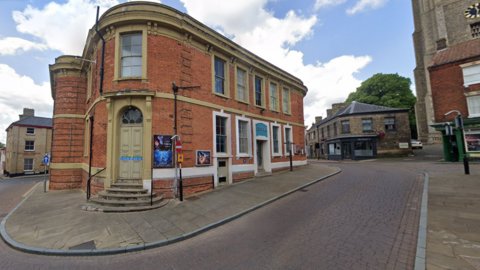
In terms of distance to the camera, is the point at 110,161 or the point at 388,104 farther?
the point at 388,104

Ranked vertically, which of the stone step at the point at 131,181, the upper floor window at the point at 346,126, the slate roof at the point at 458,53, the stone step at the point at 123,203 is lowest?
the stone step at the point at 123,203

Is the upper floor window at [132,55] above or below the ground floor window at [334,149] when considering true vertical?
above

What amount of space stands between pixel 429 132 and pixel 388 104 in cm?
996

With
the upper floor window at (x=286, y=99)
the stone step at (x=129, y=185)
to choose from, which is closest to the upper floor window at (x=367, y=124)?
the upper floor window at (x=286, y=99)

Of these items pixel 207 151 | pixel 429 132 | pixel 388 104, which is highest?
pixel 388 104

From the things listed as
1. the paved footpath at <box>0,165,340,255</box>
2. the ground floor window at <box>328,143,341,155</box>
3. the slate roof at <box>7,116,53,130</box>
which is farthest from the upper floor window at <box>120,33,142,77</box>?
the slate roof at <box>7,116,53,130</box>

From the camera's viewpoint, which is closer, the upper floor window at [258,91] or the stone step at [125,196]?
the stone step at [125,196]

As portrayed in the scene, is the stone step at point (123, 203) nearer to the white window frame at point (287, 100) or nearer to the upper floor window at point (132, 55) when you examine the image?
the upper floor window at point (132, 55)

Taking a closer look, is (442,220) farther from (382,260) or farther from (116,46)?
(116,46)

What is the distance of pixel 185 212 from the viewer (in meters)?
6.84

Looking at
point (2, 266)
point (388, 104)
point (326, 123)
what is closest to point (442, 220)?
point (2, 266)

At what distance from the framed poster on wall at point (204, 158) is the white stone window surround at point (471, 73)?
2350 centimetres

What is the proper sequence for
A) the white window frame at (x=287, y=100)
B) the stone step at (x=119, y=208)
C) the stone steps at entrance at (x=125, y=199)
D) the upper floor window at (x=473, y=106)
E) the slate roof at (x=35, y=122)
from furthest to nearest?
the slate roof at (x=35, y=122)
the upper floor window at (x=473, y=106)
the white window frame at (x=287, y=100)
the stone steps at entrance at (x=125, y=199)
the stone step at (x=119, y=208)

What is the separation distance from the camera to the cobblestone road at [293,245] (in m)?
3.75
